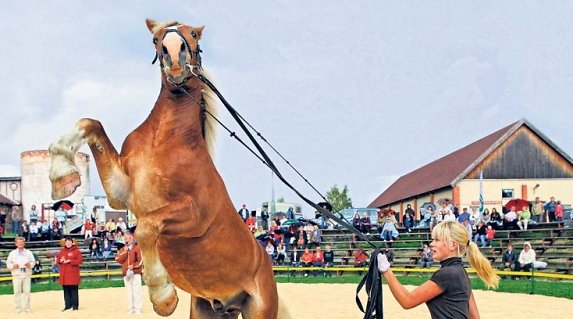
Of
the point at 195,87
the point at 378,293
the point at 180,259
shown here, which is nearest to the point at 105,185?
the point at 180,259

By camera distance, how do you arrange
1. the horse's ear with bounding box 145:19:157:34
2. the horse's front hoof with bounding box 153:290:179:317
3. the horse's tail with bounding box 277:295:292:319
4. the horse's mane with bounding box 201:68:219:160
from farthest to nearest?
the horse's tail with bounding box 277:295:292:319
the horse's mane with bounding box 201:68:219:160
the horse's ear with bounding box 145:19:157:34
the horse's front hoof with bounding box 153:290:179:317

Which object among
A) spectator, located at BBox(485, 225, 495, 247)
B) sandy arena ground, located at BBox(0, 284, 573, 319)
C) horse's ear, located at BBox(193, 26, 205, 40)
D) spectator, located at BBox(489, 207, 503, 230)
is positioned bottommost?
sandy arena ground, located at BBox(0, 284, 573, 319)

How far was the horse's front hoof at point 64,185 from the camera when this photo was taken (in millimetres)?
3568

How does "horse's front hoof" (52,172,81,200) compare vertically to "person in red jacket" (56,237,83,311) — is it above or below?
above

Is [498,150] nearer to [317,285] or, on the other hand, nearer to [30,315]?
[317,285]

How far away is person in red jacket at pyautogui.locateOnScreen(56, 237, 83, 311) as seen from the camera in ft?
38.2

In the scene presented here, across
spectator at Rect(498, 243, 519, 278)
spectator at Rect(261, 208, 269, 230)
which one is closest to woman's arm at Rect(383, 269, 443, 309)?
spectator at Rect(498, 243, 519, 278)

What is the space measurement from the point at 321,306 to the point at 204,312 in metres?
6.89

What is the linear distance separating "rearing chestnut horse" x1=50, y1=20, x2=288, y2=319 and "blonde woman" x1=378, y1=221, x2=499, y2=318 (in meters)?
1.20

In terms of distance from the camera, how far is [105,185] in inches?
148

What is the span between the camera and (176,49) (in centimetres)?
387

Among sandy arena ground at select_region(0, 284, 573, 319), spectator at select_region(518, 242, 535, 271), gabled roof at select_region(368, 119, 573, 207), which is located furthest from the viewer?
gabled roof at select_region(368, 119, 573, 207)

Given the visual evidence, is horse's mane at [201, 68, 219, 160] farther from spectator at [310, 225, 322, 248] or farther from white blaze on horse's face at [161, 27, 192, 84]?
spectator at [310, 225, 322, 248]

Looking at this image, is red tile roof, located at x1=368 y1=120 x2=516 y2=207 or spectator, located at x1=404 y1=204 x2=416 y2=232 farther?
red tile roof, located at x1=368 y1=120 x2=516 y2=207
